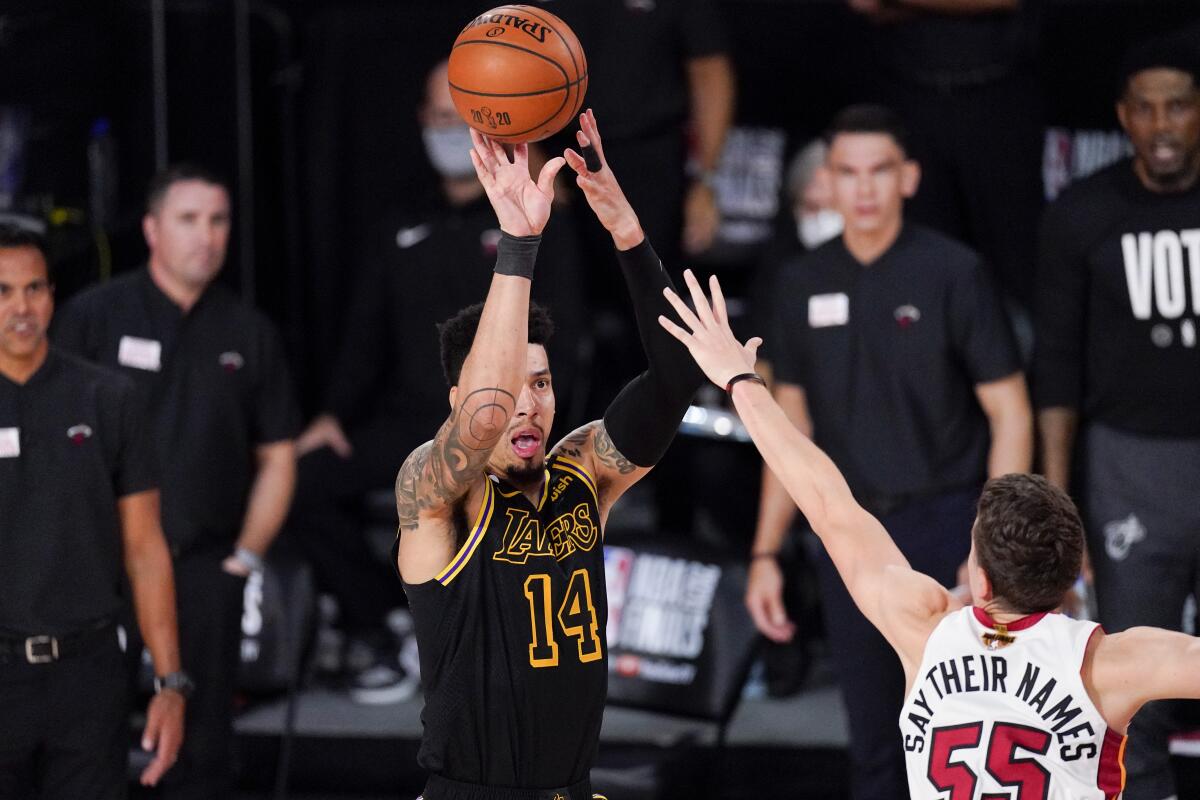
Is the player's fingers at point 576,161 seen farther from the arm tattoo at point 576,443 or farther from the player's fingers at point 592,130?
the arm tattoo at point 576,443

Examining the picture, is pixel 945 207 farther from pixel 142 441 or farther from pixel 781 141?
pixel 142 441

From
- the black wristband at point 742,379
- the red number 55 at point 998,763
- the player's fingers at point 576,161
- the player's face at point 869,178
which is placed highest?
the player's face at point 869,178

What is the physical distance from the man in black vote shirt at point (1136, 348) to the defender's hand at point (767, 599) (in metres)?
0.92

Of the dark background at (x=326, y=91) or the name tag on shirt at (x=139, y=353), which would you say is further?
the dark background at (x=326, y=91)

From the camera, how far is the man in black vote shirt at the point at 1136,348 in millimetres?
5086

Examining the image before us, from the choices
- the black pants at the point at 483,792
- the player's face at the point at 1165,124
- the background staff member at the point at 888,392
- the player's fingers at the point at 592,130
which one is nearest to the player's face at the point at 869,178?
the background staff member at the point at 888,392

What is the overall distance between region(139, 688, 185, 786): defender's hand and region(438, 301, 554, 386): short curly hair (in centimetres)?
156

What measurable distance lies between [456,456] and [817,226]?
12.3 ft

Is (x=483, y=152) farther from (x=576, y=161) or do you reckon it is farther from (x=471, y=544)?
(x=471, y=544)

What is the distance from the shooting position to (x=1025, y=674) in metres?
3.36

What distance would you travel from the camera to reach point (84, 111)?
7117 millimetres

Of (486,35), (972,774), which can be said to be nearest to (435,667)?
(972,774)

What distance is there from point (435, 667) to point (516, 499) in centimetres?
41

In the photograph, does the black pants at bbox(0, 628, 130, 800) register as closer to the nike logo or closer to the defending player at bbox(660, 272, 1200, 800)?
the defending player at bbox(660, 272, 1200, 800)
